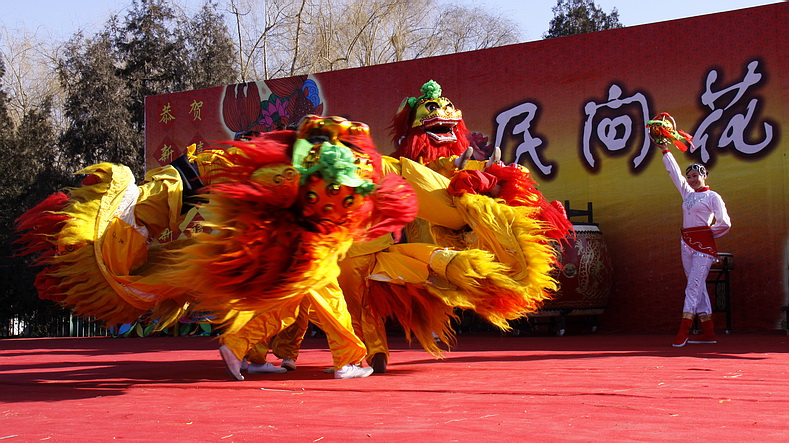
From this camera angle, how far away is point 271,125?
10.1m

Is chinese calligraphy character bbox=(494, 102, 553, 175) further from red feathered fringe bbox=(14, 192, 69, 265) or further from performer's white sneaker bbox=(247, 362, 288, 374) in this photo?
red feathered fringe bbox=(14, 192, 69, 265)

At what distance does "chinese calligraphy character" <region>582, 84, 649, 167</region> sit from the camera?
8062 mm

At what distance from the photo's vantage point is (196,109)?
1088cm

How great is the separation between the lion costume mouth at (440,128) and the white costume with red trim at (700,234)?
2114 mm

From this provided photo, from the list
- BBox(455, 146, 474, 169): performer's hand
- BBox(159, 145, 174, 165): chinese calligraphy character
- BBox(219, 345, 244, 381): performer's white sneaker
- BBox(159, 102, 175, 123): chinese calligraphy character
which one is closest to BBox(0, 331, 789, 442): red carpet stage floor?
BBox(219, 345, 244, 381): performer's white sneaker

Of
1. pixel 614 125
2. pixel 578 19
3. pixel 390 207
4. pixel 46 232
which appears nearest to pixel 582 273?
pixel 614 125

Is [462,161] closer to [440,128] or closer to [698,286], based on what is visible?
[440,128]

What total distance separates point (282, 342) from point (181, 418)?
2041 mm

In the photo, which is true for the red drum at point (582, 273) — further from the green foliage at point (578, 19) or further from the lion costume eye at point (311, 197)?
the green foliage at point (578, 19)

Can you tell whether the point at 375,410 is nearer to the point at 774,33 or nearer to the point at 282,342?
the point at 282,342

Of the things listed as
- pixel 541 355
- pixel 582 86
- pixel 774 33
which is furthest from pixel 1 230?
pixel 774 33

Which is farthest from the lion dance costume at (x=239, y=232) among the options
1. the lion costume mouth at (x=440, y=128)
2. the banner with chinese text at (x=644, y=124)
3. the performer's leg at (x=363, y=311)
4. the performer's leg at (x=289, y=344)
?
the banner with chinese text at (x=644, y=124)

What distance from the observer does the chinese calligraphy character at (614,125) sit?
317 inches

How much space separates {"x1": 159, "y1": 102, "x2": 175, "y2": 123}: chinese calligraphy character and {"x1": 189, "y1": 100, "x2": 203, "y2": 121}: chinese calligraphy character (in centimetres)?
32
